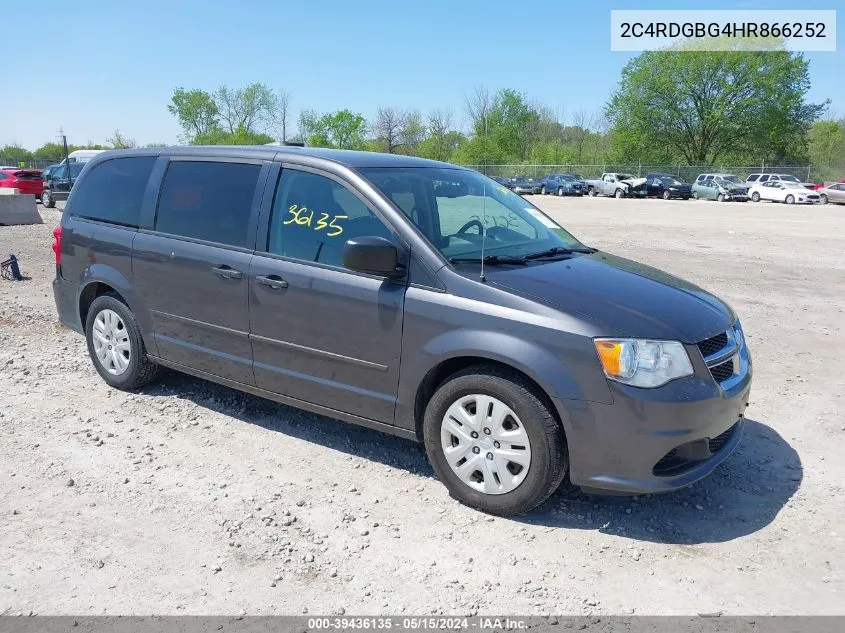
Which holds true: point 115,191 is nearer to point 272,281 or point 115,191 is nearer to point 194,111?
point 272,281

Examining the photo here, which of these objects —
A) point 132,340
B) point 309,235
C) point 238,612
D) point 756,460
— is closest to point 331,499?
point 238,612

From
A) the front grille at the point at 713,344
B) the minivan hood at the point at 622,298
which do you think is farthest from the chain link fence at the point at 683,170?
the front grille at the point at 713,344

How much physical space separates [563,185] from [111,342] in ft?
158

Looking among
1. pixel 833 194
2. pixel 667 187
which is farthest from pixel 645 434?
pixel 667 187

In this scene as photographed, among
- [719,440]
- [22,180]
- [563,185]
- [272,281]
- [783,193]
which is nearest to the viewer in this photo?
[719,440]

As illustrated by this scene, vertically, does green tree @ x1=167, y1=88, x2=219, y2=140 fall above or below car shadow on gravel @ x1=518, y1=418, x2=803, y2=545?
above

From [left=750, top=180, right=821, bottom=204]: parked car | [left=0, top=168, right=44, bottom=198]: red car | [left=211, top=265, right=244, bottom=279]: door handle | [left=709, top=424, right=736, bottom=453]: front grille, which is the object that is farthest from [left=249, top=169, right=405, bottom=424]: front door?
[left=750, top=180, right=821, bottom=204]: parked car

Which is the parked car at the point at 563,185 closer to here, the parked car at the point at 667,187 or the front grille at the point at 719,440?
the parked car at the point at 667,187

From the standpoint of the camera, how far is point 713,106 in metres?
63.8

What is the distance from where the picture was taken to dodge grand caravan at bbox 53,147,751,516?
3.30 metres

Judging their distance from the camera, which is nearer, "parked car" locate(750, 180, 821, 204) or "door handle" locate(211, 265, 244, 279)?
"door handle" locate(211, 265, 244, 279)

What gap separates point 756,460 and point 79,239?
524 centimetres

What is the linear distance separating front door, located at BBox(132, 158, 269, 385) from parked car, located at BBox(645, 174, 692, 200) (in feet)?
145

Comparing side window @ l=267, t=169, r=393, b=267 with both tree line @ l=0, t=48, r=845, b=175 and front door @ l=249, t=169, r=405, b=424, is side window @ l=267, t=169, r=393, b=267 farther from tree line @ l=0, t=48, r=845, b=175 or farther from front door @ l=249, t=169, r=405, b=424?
tree line @ l=0, t=48, r=845, b=175
